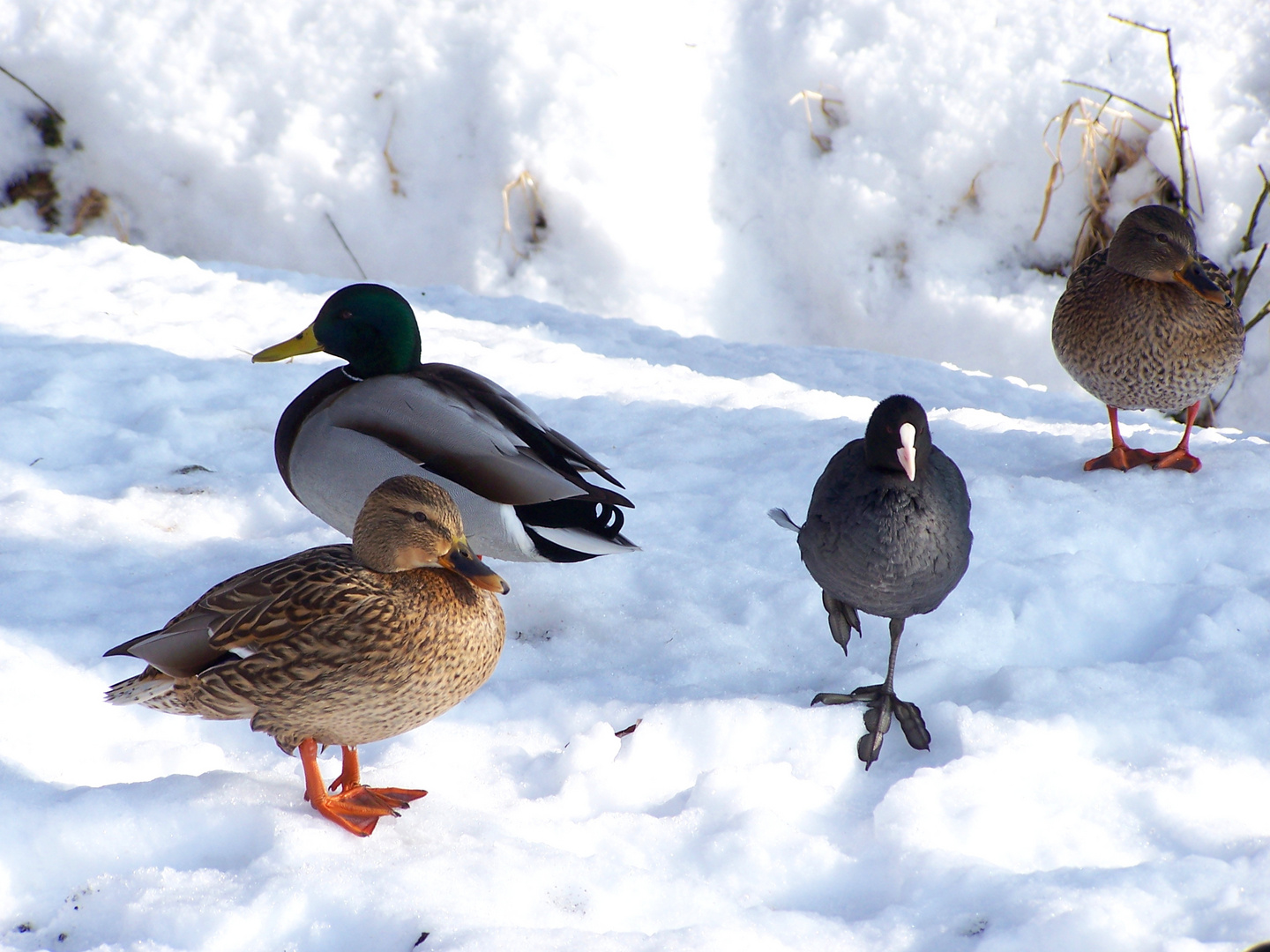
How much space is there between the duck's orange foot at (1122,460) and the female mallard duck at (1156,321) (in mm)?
77

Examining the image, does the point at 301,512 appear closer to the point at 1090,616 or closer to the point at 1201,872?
the point at 1090,616

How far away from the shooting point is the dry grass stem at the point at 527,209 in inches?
297

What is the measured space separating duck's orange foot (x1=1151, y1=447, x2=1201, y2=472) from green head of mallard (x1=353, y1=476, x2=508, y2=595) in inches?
114

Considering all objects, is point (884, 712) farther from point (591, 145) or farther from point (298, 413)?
point (591, 145)

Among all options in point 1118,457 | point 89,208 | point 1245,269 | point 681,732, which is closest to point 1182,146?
point 1245,269

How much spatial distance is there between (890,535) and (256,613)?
4.63 ft

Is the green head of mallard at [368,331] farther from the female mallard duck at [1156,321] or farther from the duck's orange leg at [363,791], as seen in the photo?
the female mallard duck at [1156,321]

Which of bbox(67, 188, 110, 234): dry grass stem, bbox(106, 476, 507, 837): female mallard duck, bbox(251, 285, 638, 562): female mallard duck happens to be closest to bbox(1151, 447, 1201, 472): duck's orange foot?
bbox(251, 285, 638, 562): female mallard duck

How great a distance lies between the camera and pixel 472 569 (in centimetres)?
201

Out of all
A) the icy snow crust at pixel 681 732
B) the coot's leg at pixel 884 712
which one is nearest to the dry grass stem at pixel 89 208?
the icy snow crust at pixel 681 732

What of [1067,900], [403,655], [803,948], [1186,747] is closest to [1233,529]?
[1186,747]

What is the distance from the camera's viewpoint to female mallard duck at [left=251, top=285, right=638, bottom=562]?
2852 mm

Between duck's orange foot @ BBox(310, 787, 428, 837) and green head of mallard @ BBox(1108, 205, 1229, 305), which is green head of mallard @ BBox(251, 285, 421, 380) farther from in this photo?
green head of mallard @ BBox(1108, 205, 1229, 305)

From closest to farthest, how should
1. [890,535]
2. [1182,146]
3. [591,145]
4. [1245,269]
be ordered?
[890,535] → [1182,146] → [1245,269] → [591,145]
